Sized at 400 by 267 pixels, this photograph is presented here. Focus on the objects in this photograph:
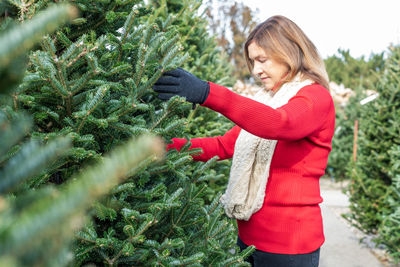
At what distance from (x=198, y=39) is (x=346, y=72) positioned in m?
29.6

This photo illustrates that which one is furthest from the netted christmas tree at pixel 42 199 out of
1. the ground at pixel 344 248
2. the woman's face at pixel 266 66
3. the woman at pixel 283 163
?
the ground at pixel 344 248

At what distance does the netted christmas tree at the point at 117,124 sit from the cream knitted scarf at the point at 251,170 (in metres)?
0.43

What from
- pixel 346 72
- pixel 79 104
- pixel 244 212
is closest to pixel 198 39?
pixel 244 212

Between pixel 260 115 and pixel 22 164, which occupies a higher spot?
pixel 22 164

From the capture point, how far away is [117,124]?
126cm

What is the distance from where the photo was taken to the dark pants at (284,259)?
1903mm

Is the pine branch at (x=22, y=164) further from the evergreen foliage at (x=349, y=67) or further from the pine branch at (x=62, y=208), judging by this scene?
the evergreen foliage at (x=349, y=67)

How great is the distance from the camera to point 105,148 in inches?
52.4

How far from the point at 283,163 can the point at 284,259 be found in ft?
1.77

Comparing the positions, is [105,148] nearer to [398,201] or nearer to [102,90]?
[102,90]

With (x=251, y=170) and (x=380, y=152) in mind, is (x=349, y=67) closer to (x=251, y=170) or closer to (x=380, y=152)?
(x=380, y=152)

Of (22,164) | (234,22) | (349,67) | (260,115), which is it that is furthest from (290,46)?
(349,67)

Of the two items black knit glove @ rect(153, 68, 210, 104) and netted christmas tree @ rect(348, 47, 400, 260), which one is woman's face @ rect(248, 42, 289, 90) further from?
netted christmas tree @ rect(348, 47, 400, 260)

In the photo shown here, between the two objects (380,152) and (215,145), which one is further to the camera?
(380,152)
